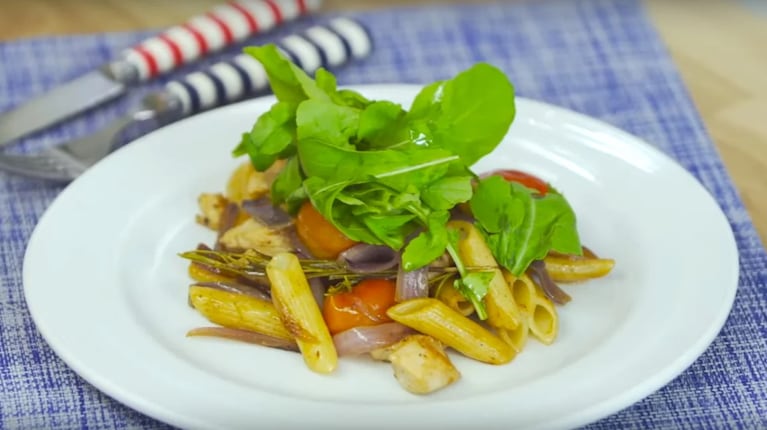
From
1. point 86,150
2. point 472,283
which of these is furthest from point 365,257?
point 86,150

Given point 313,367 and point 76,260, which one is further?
point 76,260

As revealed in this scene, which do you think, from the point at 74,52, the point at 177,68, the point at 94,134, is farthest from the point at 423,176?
the point at 74,52

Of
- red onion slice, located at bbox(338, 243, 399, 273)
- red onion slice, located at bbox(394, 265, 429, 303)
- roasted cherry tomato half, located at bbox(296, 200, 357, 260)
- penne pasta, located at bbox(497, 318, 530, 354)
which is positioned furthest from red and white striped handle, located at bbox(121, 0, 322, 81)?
penne pasta, located at bbox(497, 318, 530, 354)

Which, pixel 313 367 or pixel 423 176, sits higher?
pixel 423 176

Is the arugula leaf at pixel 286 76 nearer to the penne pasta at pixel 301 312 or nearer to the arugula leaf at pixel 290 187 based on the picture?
the arugula leaf at pixel 290 187

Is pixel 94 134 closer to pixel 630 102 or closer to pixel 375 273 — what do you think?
pixel 375 273

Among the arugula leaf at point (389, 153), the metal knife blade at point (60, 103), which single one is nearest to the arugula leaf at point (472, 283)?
the arugula leaf at point (389, 153)

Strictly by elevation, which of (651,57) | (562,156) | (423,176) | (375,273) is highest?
(423,176)
